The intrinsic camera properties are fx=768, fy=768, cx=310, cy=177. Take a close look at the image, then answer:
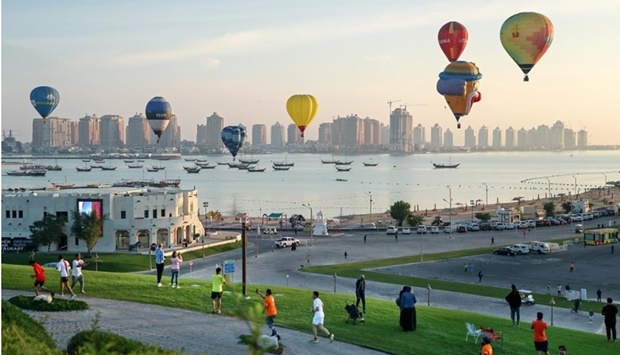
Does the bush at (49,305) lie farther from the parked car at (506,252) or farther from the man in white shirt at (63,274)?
the parked car at (506,252)

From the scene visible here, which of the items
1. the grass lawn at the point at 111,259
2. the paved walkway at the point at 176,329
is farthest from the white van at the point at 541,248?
the paved walkway at the point at 176,329

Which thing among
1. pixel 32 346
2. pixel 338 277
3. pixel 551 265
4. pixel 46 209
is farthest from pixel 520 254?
pixel 32 346

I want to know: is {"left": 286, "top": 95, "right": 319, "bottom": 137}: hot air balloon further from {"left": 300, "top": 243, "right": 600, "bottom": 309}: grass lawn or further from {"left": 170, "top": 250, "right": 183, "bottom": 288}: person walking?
{"left": 170, "top": 250, "right": 183, "bottom": 288}: person walking

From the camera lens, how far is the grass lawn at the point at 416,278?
31.2 metres

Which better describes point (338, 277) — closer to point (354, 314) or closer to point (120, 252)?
point (120, 252)

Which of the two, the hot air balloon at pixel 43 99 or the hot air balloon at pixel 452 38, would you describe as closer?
the hot air balloon at pixel 452 38

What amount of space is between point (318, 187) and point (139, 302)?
140m

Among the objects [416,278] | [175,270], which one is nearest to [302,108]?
[416,278]

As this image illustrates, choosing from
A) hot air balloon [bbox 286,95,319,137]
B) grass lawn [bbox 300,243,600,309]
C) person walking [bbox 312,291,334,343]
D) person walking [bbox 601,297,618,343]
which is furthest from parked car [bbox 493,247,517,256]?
person walking [bbox 312,291,334,343]

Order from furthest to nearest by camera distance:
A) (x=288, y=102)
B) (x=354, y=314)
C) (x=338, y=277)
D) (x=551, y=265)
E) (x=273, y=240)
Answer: (x=273, y=240) < (x=288, y=102) < (x=551, y=265) < (x=338, y=277) < (x=354, y=314)

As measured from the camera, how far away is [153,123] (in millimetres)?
62469

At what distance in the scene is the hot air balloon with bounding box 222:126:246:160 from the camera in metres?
68.1

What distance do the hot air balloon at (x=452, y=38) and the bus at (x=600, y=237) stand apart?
15565 mm

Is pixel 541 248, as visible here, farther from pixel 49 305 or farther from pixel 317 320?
pixel 49 305
